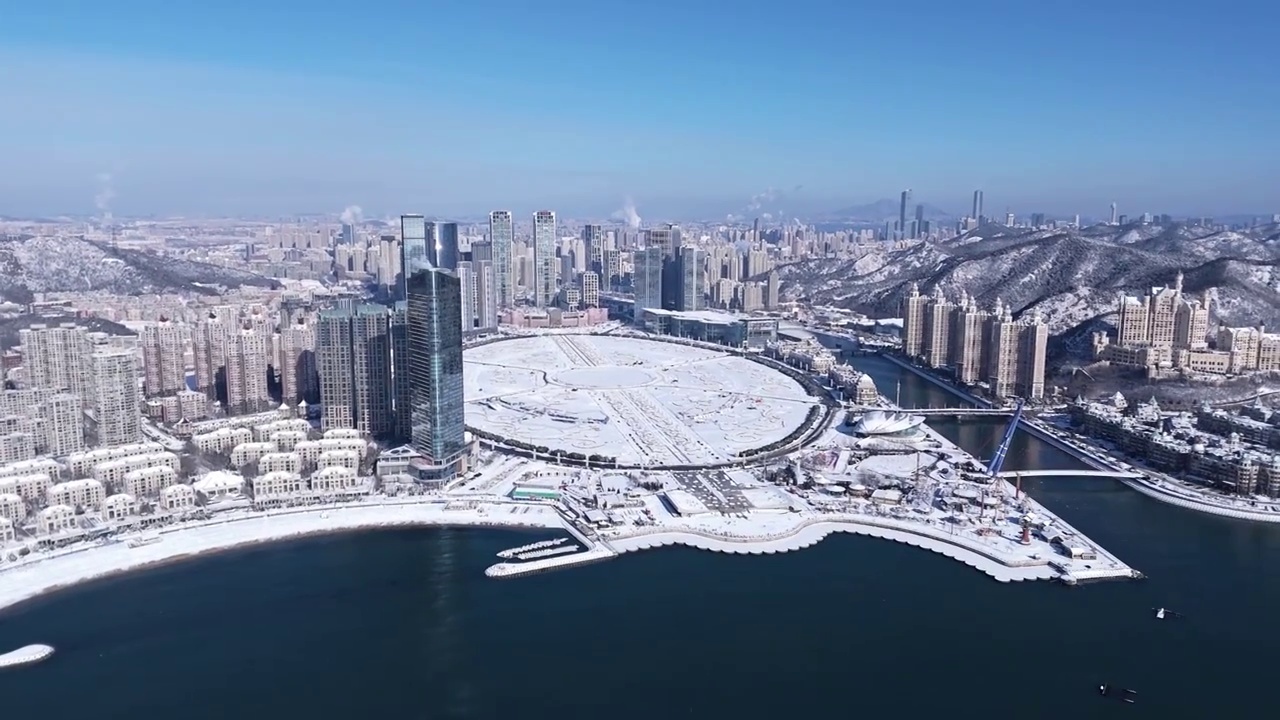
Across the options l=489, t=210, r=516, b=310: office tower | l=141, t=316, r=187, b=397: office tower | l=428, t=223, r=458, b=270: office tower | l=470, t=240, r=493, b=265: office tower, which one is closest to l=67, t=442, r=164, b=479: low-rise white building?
l=141, t=316, r=187, b=397: office tower

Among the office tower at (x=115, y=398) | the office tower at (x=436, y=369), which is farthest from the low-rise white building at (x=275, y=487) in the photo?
the office tower at (x=115, y=398)

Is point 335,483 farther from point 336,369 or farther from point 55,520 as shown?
point 55,520

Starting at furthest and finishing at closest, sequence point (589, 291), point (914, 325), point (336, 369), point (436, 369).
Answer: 1. point (589, 291)
2. point (914, 325)
3. point (336, 369)
4. point (436, 369)

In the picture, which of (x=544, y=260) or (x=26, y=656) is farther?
(x=544, y=260)

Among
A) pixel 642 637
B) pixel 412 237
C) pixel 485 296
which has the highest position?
pixel 412 237

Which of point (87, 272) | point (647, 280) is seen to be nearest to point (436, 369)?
point (647, 280)

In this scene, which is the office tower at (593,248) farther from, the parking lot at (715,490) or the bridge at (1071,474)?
the bridge at (1071,474)

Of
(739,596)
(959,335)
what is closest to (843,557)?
(739,596)
